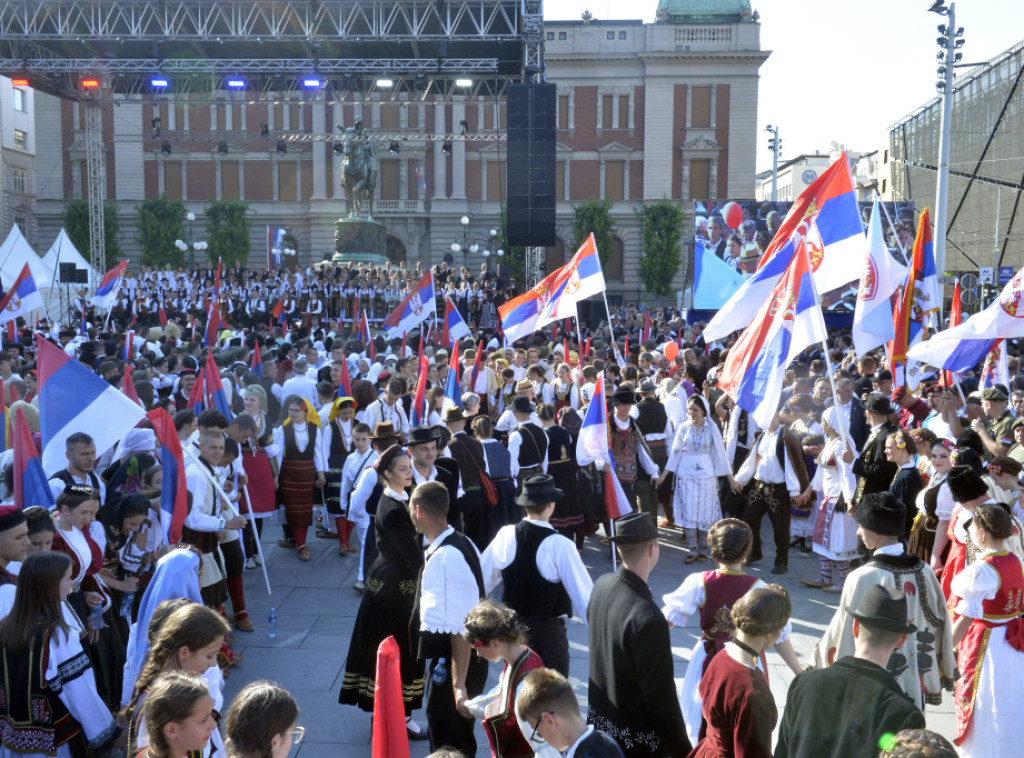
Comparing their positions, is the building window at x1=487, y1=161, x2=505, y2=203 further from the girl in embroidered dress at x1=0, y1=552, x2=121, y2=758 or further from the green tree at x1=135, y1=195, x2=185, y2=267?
the girl in embroidered dress at x1=0, y1=552, x2=121, y2=758

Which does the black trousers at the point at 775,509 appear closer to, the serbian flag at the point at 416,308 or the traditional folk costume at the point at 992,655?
the traditional folk costume at the point at 992,655

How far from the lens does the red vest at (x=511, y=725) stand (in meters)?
3.40

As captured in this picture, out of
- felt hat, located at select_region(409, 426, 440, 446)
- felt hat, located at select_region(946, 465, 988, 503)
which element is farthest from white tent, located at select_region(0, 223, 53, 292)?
felt hat, located at select_region(946, 465, 988, 503)

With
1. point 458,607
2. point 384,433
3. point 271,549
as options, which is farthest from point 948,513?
point 271,549

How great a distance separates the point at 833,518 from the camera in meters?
7.48

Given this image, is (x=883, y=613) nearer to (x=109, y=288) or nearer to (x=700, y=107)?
(x=109, y=288)

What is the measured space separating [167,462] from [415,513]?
210 centimetres

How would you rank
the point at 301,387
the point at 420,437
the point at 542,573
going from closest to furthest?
1. the point at 542,573
2. the point at 420,437
3. the point at 301,387

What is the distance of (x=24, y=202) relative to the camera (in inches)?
1909

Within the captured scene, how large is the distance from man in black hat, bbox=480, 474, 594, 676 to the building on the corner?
43.2 m

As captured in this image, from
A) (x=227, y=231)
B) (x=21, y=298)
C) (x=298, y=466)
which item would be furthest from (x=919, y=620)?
(x=227, y=231)

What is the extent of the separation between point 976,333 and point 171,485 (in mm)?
6567

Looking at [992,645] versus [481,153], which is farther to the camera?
[481,153]

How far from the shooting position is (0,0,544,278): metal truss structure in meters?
23.1
